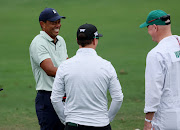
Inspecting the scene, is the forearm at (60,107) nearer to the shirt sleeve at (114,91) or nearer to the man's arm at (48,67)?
the shirt sleeve at (114,91)

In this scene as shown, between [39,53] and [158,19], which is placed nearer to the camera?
[158,19]

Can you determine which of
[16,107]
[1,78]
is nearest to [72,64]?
[16,107]

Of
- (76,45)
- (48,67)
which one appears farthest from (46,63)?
(76,45)

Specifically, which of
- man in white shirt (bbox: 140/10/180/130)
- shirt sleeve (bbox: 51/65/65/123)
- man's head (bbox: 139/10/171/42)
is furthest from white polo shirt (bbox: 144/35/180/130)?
shirt sleeve (bbox: 51/65/65/123)

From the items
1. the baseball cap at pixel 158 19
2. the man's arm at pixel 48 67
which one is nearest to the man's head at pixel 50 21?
the man's arm at pixel 48 67

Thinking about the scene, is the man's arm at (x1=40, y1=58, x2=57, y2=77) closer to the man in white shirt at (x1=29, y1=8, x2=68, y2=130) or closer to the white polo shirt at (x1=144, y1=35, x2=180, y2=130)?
the man in white shirt at (x1=29, y1=8, x2=68, y2=130)

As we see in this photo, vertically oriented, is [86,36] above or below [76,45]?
above

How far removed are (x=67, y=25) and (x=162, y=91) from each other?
53.3 ft

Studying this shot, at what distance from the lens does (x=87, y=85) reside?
4.59 metres

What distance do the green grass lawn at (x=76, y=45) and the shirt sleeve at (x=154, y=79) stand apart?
12.4 feet

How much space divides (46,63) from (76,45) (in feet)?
36.3

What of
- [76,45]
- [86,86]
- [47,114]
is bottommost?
[76,45]

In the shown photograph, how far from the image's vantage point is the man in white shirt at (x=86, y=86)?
4.59 m

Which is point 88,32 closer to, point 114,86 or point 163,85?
point 114,86
